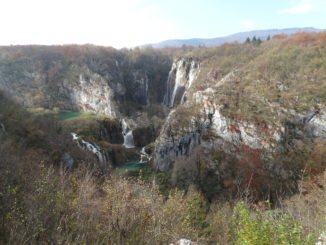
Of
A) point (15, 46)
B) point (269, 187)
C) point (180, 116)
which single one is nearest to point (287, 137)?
point (269, 187)

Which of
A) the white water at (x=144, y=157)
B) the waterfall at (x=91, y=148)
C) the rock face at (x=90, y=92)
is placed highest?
the rock face at (x=90, y=92)

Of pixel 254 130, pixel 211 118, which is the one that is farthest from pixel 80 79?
pixel 254 130

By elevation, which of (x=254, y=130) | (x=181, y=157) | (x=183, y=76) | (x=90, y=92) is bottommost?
(x=181, y=157)

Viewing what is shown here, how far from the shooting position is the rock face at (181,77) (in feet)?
245

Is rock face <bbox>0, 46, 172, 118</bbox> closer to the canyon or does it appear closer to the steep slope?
the canyon

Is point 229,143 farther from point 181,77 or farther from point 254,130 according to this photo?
point 181,77

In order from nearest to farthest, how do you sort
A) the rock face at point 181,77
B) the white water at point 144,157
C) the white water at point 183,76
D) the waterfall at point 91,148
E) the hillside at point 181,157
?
the hillside at point 181,157
the waterfall at point 91,148
the white water at point 144,157
the white water at point 183,76
the rock face at point 181,77

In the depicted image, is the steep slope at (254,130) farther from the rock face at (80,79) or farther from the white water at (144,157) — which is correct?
the rock face at (80,79)

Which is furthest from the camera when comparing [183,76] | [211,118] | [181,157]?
[183,76]

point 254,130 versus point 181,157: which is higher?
point 254,130

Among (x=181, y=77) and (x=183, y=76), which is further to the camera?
(x=181, y=77)

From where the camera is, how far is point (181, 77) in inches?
3056

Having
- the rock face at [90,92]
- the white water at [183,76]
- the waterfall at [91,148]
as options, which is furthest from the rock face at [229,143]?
the rock face at [90,92]

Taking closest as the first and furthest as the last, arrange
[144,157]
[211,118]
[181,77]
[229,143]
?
[229,143] < [211,118] < [144,157] < [181,77]
